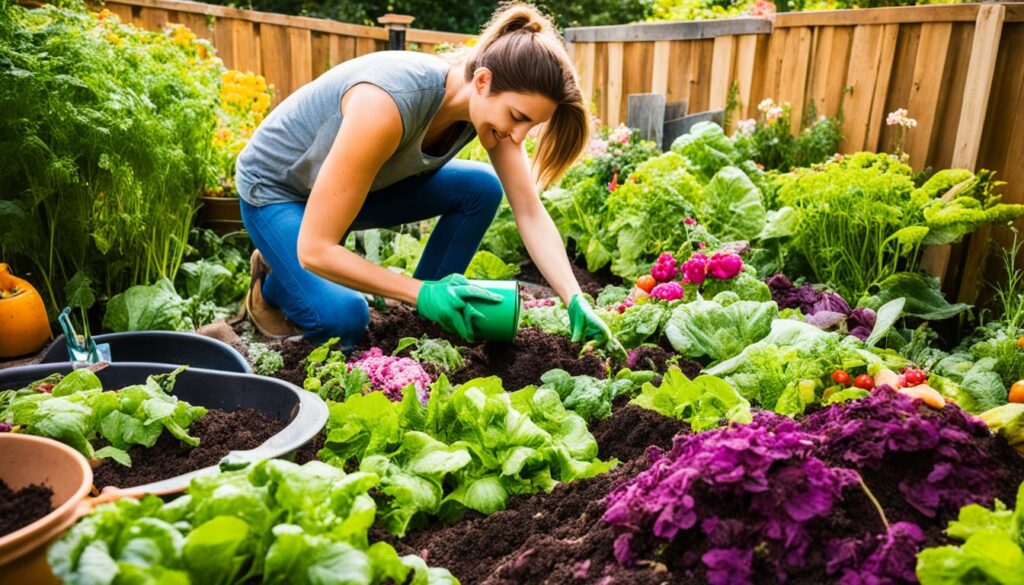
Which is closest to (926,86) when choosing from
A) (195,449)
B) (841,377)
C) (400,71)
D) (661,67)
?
(841,377)

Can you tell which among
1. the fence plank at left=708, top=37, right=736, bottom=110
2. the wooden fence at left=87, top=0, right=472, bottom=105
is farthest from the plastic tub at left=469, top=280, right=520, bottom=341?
the wooden fence at left=87, top=0, right=472, bottom=105

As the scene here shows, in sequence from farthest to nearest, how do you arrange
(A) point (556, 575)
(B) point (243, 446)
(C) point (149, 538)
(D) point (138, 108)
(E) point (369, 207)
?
(E) point (369, 207) < (D) point (138, 108) < (B) point (243, 446) < (A) point (556, 575) < (C) point (149, 538)

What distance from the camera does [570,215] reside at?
4762 millimetres

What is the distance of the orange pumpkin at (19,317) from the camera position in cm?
293

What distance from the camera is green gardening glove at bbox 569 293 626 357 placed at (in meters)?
2.85

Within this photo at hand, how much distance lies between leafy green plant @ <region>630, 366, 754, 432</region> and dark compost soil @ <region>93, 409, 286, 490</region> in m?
1.03

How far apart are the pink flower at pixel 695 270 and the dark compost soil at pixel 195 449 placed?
185 cm

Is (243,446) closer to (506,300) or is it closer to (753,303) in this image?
(506,300)

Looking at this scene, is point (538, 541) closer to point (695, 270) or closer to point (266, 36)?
point (695, 270)

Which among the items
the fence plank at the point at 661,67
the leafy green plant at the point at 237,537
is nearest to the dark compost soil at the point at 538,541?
the leafy green plant at the point at 237,537

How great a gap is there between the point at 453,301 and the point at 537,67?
80 centimetres

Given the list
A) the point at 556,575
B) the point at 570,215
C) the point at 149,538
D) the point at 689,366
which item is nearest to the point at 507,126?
the point at 689,366

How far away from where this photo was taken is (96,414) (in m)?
1.81

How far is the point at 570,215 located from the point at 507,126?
226 centimetres
